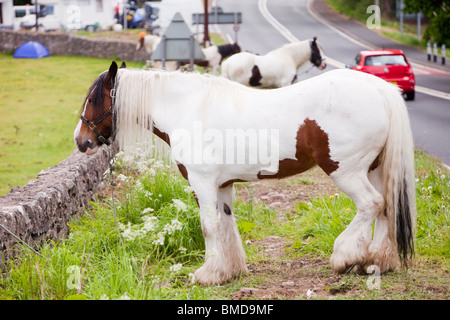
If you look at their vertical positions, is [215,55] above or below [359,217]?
below

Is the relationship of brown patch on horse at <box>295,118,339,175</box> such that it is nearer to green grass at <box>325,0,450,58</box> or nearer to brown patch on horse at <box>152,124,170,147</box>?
brown patch on horse at <box>152,124,170,147</box>

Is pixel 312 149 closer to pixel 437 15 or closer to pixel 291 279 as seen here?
pixel 291 279

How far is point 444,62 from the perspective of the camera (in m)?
33.7

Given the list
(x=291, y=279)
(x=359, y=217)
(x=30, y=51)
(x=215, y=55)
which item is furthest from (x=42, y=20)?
(x=359, y=217)

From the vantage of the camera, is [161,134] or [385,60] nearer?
[161,134]

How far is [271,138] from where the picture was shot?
600 centimetres

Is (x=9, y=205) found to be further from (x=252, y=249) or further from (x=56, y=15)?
(x=56, y=15)

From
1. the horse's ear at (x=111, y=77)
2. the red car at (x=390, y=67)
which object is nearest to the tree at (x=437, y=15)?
the red car at (x=390, y=67)

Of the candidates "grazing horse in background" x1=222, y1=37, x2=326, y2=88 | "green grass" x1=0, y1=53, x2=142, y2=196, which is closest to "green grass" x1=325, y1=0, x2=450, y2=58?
"green grass" x1=0, y1=53, x2=142, y2=196

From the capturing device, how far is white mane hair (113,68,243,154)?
625 cm

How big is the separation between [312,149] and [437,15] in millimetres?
22818

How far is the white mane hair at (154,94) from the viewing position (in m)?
6.25

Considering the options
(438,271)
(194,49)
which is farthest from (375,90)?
(194,49)

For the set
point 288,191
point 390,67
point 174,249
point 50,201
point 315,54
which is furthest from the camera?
point 390,67
